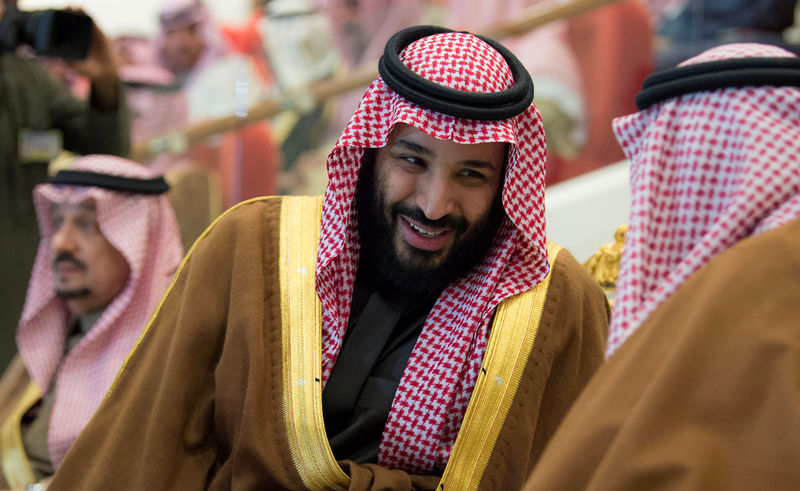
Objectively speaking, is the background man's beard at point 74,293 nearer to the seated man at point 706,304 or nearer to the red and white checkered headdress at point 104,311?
the red and white checkered headdress at point 104,311

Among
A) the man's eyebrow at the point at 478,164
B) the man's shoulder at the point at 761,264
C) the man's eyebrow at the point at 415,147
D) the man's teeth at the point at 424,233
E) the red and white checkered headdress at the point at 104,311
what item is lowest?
the red and white checkered headdress at the point at 104,311

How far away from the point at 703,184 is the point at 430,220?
0.68 m

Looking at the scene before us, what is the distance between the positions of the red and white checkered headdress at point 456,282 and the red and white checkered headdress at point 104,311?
36.7 inches

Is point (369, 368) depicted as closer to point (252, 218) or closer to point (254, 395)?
point (254, 395)

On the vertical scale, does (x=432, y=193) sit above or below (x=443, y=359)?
above

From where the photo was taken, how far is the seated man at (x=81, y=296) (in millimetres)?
2484

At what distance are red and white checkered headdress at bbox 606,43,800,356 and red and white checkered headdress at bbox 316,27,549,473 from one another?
500 mm

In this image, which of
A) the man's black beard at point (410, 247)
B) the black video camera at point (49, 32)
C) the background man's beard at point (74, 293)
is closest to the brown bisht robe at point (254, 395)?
the man's black beard at point (410, 247)

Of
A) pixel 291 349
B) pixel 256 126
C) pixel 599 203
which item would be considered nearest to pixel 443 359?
pixel 291 349

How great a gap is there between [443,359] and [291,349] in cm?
32

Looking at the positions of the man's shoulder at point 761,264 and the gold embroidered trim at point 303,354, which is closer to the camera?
the man's shoulder at point 761,264

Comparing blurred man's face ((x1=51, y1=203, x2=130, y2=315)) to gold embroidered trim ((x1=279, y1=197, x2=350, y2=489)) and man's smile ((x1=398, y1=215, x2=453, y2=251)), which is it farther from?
man's smile ((x1=398, y1=215, x2=453, y2=251))

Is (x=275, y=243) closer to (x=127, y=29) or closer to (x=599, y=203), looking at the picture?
(x=599, y=203)

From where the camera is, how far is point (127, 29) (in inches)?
222
